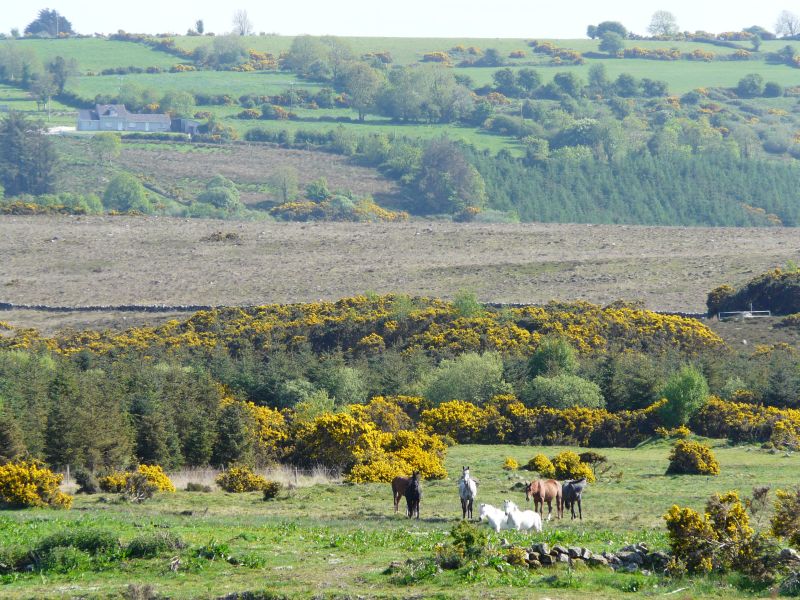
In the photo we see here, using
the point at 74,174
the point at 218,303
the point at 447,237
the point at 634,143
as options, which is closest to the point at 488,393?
the point at 218,303

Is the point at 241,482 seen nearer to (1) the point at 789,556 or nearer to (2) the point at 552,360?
(1) the point at 789,556

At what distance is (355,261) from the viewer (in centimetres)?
8875

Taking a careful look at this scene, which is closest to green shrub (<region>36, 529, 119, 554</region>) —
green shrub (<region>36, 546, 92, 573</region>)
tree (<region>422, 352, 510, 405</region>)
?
green shrub (<region>36, 546, 92, 573</region>)

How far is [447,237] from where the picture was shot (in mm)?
96688

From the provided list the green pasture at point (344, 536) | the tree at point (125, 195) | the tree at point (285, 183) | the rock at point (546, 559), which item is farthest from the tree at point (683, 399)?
the tree at point (285, 183)

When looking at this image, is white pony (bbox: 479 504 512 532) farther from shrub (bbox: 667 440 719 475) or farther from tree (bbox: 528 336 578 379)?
tree (bbox: 528 336 578 379)

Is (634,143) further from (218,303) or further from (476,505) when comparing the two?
(476,505)

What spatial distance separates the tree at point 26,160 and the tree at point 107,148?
729 centimetres

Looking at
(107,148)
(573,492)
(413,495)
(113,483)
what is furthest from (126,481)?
(107,148)

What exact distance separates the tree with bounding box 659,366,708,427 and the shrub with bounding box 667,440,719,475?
10.1 meters

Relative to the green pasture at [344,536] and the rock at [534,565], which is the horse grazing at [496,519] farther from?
the rock at [534,565]

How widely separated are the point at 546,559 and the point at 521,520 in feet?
13.1

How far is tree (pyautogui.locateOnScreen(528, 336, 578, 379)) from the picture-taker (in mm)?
56156

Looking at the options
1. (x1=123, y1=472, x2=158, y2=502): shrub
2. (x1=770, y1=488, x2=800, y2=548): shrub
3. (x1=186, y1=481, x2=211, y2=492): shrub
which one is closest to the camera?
(x1=770, y1=488, x2=800, y2=548): shrub
